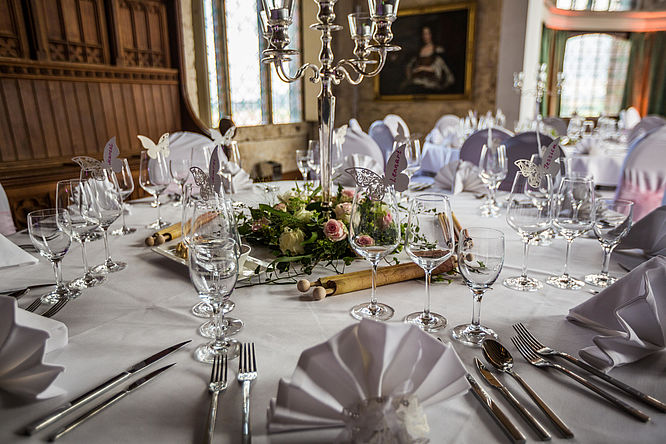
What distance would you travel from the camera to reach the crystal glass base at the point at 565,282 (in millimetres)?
1133

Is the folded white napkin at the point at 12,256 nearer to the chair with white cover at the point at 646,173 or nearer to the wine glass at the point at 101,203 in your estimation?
the wine glass at the point at 101,203

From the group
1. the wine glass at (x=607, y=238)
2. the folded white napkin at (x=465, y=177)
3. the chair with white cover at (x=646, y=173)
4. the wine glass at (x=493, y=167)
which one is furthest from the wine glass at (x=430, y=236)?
the chair with white cover at (x=646, y=173)

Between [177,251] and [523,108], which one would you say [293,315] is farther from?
[523,108]

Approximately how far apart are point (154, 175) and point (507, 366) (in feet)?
4.62

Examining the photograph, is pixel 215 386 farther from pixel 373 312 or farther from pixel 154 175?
pixel 154 175

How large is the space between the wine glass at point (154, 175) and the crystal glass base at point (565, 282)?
134 centimetres

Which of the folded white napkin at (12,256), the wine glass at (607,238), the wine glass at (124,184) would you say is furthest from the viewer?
the wine glass at (124,184)

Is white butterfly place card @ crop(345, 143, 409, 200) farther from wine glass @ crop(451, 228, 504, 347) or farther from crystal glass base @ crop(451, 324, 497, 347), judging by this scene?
crystal glass base @ crop(451, 324, 497, 347)

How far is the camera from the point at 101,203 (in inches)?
48.9

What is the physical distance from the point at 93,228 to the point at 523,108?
6872mm

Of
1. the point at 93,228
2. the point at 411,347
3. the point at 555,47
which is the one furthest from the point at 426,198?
the point at 555,47

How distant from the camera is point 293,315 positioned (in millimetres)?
989

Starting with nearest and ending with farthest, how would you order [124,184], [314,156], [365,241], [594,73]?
[365,241] < [124,184] < [314,156] < [594,73]

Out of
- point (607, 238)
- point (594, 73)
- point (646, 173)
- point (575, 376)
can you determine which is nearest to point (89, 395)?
point (575, 376)
